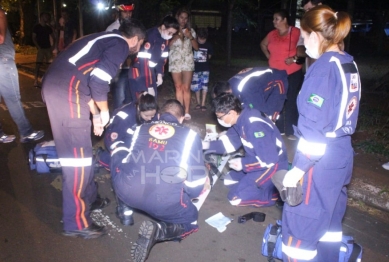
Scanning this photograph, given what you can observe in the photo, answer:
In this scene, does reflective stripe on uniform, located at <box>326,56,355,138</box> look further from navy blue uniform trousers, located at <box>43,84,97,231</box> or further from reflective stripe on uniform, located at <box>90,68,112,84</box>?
navy blue uniform trousers, located at <box>43,84,97,231</box>

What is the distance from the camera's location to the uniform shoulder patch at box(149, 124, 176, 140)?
3.20m

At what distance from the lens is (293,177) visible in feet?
7.54

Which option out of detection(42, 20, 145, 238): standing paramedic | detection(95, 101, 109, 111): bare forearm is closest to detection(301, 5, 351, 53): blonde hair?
detection(42, 20, 145, 238): standing paramedic

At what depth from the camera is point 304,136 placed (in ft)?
7.34

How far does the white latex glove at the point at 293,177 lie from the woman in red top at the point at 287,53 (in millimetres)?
3354

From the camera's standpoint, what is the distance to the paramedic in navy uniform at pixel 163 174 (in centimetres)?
316

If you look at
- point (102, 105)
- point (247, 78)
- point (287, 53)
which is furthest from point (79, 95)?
point (287, 53)

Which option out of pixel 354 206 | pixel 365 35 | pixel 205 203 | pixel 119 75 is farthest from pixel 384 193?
pixel 365 35

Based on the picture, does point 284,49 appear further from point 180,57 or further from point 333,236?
point 333,236

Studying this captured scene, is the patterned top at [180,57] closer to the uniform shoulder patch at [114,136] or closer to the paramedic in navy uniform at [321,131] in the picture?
the uniform shoulder patch at [114,136]

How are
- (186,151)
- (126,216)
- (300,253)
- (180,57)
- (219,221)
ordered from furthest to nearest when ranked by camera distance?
1. (180,57)
2. (219,221)
3. (126,216)
4. (186,151)
5. (300,253)

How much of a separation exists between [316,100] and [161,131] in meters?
1.42

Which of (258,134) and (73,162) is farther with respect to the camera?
(258,134)

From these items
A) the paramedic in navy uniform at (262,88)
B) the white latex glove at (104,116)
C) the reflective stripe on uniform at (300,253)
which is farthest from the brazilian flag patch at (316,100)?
the paramedic in navy uniform at (262,88)
